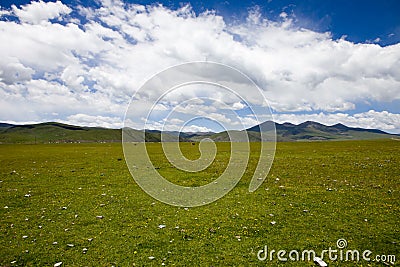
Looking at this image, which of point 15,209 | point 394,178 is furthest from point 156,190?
point 394,178

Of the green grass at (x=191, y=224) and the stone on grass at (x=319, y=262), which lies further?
the green grass at (x=191, y=224)

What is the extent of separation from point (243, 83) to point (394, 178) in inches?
606

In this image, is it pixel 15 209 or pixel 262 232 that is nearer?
pixel 262 232

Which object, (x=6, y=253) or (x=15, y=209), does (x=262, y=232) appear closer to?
(x=6, y=253)

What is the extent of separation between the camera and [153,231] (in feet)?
34.9

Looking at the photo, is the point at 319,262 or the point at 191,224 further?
the point at 191,224


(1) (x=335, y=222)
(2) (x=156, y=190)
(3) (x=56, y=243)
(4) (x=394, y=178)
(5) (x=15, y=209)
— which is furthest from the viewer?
(4) (x=394, y=178)

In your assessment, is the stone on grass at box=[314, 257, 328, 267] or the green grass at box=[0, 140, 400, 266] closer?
the stone on grass at box=[314, 257, 328, 267]

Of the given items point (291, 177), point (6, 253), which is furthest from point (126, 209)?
point (291, 177)

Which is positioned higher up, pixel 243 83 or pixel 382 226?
pixel 243 83

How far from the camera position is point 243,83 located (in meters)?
15.6

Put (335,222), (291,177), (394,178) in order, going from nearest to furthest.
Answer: (335,222) < (394,178) < (291,177)

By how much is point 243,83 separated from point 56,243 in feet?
40.9

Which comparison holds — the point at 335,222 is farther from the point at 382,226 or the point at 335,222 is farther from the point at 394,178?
the point at 394,178
